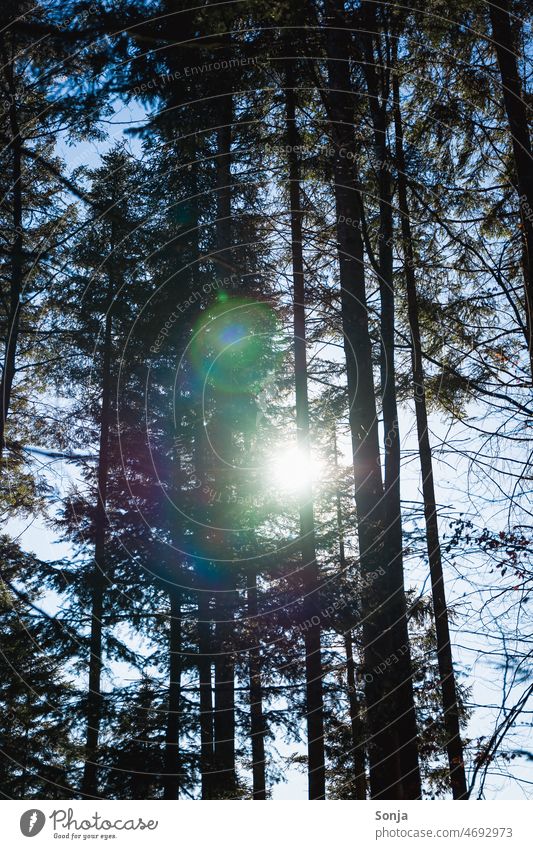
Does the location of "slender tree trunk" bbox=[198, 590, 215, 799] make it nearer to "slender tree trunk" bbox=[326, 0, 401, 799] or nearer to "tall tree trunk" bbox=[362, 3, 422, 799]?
"tall tree trunk" bbox=[362, 3, 422, 799]

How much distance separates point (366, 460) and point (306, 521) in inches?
142

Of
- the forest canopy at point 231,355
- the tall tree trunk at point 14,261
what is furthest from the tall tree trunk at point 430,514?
the tall tree trunk at point 14,261

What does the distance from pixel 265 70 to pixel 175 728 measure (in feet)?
38.2

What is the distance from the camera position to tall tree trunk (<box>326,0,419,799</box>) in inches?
302

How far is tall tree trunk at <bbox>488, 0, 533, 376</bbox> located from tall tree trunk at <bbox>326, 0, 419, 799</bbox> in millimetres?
1986

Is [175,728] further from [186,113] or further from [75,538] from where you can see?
[186,113]

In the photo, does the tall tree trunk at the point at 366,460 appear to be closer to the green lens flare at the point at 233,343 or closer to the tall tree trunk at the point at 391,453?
the tall tree trunk at the point at 391,453

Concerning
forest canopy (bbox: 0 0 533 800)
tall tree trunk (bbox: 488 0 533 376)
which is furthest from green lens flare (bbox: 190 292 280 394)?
tall tree trunk (bbox: 488 0 533 376)

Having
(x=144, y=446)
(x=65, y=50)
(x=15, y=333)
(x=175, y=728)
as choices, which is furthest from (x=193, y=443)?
(x=65, y=50)

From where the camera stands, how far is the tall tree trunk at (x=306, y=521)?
35.5 ft

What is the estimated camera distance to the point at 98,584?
1282cm

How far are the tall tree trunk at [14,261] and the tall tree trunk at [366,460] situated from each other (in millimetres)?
5325

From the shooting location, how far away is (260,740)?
13.2m
